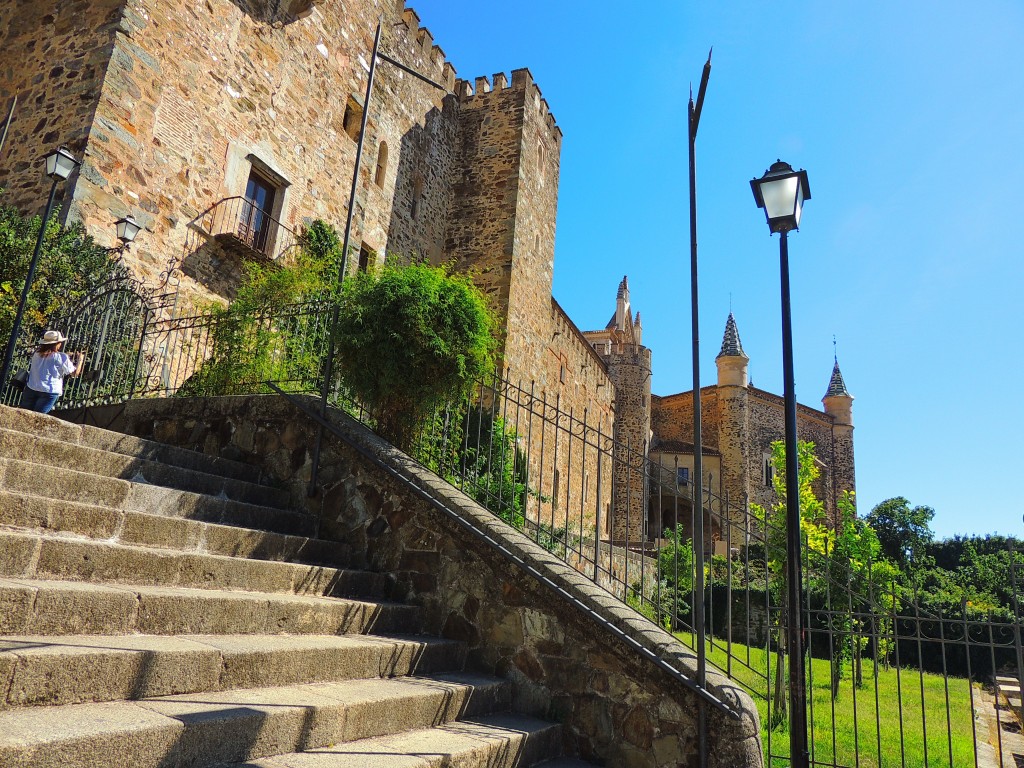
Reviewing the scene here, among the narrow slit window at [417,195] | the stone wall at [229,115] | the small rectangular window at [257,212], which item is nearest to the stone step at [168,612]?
the stone wall at [229,115]

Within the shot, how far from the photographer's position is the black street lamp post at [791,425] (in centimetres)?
371

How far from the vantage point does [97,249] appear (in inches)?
342

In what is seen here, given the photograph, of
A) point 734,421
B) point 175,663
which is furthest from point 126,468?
point 734,421

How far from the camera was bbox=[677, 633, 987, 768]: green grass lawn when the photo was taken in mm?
4051

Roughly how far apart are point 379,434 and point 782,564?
18.7 ft

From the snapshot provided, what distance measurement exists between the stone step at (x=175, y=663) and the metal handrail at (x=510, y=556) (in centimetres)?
81

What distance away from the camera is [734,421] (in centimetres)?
3350

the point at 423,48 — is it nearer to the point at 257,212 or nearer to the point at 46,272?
the point at 257,212

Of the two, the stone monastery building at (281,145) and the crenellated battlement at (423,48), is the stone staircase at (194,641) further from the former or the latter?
the crenellated battlement at (423,48)

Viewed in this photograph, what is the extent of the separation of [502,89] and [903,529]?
130ft

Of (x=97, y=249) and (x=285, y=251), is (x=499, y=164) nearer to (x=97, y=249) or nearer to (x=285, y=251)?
(x=285, y=251)

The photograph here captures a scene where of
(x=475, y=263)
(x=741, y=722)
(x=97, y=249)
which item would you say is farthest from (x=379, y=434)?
(x=475, y=263)

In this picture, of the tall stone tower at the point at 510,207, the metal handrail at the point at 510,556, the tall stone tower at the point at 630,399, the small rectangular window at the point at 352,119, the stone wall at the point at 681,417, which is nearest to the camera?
the metal handrail at the point at 510,556

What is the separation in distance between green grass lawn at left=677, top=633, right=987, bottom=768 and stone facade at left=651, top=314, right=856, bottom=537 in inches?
825
